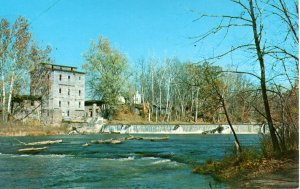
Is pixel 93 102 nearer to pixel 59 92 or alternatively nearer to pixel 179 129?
pixel 59 92

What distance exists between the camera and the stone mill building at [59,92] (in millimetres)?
45562

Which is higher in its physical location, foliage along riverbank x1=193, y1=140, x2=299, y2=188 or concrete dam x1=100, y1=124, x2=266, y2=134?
concrete dam x1=100, y1=124, x2=266, y2=134

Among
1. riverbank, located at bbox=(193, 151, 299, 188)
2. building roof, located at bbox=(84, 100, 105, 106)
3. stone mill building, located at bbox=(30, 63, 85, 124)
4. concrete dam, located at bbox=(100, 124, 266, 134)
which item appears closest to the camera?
riverbank, located at bbox=(193, 151, 299, 188)

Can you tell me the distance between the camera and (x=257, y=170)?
9.59 m

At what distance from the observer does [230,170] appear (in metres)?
10.5

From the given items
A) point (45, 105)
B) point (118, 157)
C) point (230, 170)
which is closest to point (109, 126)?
point (45, 105)

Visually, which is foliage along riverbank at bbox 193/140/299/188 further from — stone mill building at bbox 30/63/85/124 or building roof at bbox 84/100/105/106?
building roof at bbox 84/100/105/106

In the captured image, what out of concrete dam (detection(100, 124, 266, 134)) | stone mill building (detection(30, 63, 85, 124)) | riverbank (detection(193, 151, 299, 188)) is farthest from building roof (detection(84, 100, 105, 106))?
riverbank (detection(193, 151, 299, 188))

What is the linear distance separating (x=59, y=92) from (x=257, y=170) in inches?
1794

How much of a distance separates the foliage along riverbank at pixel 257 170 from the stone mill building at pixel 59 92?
36278 millimetres

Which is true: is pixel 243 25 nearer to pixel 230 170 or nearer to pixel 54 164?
pixel 230 170

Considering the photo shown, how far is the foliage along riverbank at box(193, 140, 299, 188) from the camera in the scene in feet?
26.9

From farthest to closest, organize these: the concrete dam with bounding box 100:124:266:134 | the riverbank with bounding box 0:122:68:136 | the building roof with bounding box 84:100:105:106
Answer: the building roof with bounding box 84:100:105:106 < the concrete dam with bounding box 100:124:266:134 < the riverbank with bounding box 0:122:68:136

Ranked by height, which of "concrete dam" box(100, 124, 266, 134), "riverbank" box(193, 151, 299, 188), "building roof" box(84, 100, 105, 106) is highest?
"building roof" box(84, 100, 105, 106)
